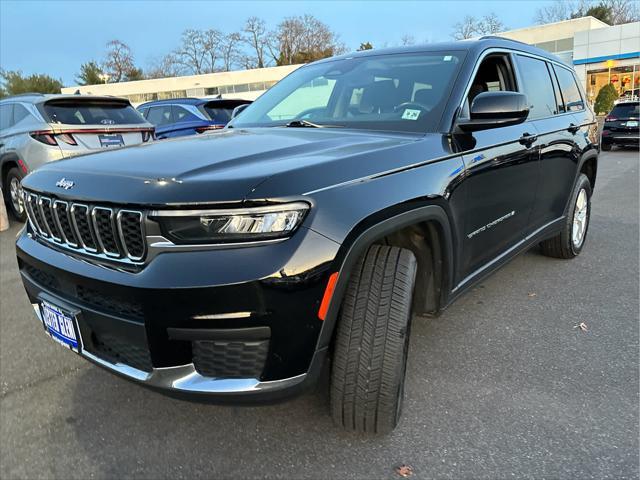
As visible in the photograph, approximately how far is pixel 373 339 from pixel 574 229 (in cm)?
347

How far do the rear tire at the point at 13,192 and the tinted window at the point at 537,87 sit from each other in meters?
6.37

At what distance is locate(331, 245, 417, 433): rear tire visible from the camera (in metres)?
2.00

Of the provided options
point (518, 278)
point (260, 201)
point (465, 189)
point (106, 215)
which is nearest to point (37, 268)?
point (106, 215)

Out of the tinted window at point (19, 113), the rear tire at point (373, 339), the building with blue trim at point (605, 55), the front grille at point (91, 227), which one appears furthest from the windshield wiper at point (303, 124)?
the building with blue trim at point (605, 55)

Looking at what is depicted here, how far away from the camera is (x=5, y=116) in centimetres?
722

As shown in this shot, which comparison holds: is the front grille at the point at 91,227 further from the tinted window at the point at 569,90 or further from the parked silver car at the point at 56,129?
the parked silver car at the point at 56,129

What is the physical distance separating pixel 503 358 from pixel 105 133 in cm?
571

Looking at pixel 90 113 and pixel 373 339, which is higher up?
pixel 90 113

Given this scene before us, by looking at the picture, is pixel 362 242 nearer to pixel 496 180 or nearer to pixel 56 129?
pixel 496 180

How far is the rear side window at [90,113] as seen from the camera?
6566 millimetres

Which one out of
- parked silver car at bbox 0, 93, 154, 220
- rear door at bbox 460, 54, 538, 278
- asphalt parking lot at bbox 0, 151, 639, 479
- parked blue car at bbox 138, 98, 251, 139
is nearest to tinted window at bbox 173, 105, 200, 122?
parked blue car at bbox 138, 98, 251, 139

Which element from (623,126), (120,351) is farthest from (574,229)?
(623,126)

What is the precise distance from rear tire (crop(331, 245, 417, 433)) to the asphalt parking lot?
0.25 m

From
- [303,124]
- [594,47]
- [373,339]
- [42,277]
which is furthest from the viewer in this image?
[594,47]
